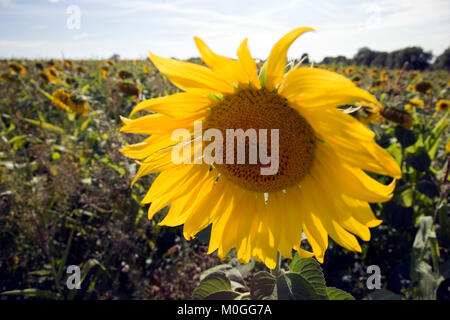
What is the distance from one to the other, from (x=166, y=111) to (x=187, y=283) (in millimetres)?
1741

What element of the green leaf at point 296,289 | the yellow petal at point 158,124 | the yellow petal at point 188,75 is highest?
the yellow petal at point 188,75

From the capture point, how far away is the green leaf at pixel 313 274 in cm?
108

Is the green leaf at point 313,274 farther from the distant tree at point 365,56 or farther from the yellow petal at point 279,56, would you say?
the distant tree at point 365,56

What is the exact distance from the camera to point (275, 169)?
104 centimetres

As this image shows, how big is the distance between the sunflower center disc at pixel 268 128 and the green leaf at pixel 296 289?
1.12ft

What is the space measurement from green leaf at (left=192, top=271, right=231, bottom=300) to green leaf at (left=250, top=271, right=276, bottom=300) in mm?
190

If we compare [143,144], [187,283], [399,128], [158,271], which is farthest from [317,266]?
[399,128]

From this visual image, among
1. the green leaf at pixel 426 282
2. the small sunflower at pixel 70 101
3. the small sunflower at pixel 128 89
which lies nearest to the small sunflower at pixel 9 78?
the small sunflower at pixel 70 101

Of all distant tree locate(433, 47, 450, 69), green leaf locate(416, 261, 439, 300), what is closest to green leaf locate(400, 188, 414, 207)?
green leaf locate(416, 261, 439, 300)

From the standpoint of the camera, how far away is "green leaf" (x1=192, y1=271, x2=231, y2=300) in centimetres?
→ 134

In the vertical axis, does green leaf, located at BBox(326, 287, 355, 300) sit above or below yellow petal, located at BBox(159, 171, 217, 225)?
below

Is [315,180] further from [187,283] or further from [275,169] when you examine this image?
[187,283]

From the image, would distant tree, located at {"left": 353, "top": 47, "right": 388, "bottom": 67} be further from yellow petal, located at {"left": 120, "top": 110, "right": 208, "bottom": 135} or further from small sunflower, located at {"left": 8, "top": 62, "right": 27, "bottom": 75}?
yellow petal, located at {"left": 120, "top": 110, "right": 208, "bottom": 135}

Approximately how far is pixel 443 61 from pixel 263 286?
31882mm
